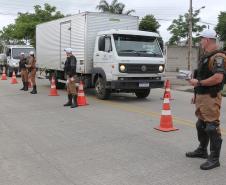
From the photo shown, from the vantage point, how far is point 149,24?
1748 inches

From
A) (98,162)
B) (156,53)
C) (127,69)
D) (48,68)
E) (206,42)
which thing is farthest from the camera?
(48,68)

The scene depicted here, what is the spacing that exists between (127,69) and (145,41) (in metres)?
1.47

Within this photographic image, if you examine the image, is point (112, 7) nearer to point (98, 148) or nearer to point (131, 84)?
point (131, 84)

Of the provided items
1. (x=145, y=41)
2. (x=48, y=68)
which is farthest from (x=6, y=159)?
(x=48, y=68)

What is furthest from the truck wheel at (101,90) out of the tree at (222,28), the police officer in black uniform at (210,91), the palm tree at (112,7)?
the tree at (222,28)

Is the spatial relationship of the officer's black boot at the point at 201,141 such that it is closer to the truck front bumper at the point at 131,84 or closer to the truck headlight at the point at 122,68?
the truck front bumper at the point at 131,84

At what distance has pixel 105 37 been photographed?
542 inches

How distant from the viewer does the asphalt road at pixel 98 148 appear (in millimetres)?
5352

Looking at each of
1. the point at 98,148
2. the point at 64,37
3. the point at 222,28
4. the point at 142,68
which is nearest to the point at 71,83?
the point at 142,68

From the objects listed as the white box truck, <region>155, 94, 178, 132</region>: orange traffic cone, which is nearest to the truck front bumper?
the white box truck

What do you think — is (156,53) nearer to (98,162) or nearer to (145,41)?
(145,41)

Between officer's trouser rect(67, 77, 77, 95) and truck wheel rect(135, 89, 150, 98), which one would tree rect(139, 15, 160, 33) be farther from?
officer's trouser rect(67, 77, 77, 95)

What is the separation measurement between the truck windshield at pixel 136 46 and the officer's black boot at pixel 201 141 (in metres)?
7.39

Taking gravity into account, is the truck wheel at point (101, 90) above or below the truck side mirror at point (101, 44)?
below
